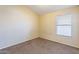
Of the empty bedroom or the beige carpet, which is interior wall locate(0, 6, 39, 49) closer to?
the empty bedroom

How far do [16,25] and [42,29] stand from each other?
1.88 metres

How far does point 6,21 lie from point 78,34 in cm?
291

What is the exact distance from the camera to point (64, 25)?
12.7 ft

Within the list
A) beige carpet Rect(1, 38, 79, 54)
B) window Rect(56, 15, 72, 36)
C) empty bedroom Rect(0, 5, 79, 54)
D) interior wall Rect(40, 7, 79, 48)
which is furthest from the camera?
window Rect(56, 15, 72, 36)

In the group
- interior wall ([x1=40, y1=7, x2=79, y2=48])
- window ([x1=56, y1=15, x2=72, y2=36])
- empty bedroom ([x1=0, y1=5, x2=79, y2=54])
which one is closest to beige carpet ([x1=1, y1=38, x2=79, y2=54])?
empty bedroom ([x1=0, y1=5, x2=79, y2=54])

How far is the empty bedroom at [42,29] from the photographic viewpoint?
3.20 meters

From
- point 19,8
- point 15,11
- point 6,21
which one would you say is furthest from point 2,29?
point 19,8

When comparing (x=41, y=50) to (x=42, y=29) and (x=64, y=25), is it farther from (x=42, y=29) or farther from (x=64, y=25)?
(x=42, y=29)

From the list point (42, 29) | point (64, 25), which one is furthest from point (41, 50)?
point (42, 29)

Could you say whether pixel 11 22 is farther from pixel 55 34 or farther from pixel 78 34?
pixel 78 34

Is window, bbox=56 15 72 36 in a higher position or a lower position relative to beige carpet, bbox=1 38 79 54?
higher

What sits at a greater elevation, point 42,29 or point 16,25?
point 16,25

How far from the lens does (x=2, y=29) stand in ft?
10.6

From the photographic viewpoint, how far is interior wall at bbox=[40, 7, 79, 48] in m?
3.38
